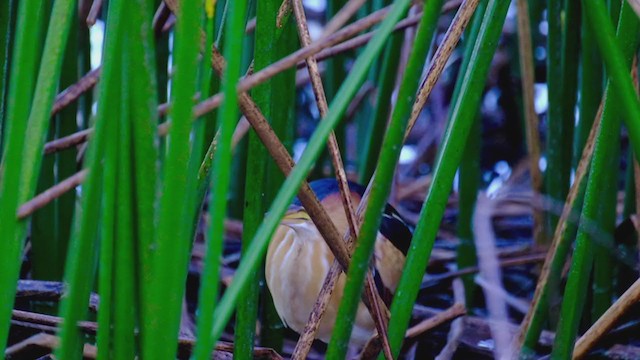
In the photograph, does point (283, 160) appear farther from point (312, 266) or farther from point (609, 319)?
point (312, 266)

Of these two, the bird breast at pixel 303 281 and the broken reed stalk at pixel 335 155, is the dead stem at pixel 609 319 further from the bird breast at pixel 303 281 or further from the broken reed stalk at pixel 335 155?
the bird breast at pixel 303 281

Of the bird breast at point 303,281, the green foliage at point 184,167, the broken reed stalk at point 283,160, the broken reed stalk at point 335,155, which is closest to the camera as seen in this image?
the green foliage at point 184,167

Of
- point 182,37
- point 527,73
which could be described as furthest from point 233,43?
point 527,73

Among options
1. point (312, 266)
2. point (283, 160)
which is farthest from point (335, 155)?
point (312, 266)

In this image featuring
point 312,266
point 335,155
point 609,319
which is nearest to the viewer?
point 335,155

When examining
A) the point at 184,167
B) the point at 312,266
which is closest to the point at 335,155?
the point at 184,167

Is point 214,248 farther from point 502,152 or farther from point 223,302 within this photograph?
point 502,152

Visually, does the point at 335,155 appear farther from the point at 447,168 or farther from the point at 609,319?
the point at 609,319

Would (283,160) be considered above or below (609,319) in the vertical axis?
above

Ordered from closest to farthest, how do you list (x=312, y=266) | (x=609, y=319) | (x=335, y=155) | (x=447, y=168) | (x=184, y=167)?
(x=184, y=167) < (x=447, y=168) < (x=335, y=155) < (x=609, y=319) < (x=312, y=266)

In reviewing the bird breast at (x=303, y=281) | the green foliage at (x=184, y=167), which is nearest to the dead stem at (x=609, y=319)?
the green foliage at (x=184, y=167)

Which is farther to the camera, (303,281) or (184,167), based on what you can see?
(303,281)
